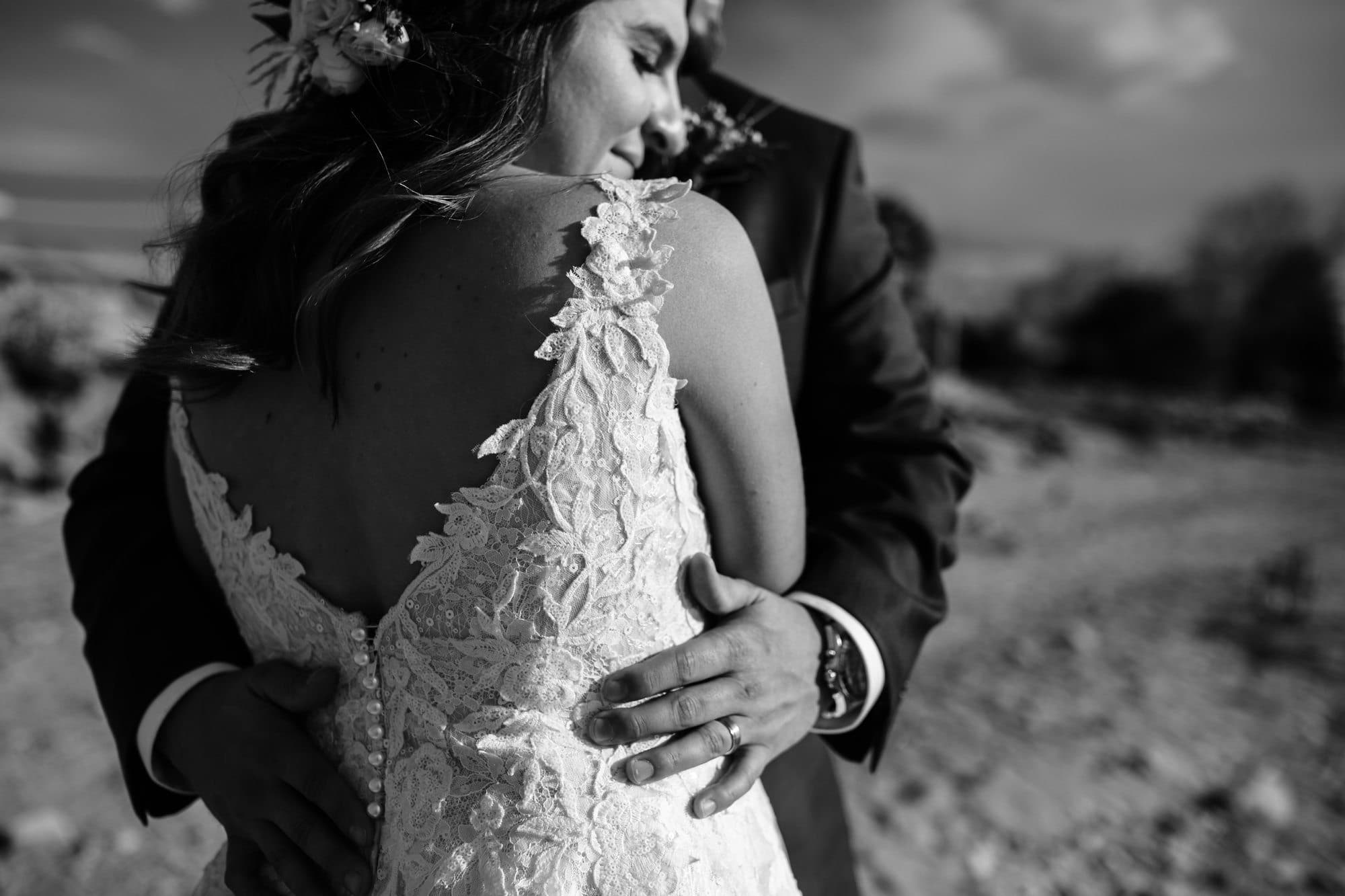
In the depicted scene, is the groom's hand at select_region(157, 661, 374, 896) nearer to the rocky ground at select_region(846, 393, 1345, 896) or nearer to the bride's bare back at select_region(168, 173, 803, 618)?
the bride's bare back at select_region(168, 173, 803, 618)

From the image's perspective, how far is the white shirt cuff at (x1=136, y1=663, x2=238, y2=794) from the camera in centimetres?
154

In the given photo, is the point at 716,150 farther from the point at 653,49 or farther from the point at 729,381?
the point at 729,381

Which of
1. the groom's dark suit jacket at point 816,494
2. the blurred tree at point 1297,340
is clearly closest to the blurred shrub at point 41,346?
the groom's dark suit jacket at point 816,494

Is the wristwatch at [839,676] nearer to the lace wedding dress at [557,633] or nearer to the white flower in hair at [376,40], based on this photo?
the lace wedding dress at [557,633]

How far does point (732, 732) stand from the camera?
126 centimetres

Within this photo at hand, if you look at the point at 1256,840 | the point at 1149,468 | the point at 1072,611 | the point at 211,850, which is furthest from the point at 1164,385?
the point at 211,850

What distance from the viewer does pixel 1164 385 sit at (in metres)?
20.7

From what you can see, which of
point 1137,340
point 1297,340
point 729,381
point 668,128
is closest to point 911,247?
point 668,128

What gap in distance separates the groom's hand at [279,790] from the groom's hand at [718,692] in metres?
0.39

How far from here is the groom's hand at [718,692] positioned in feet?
3.84

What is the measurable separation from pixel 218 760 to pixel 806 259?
52.4 inches

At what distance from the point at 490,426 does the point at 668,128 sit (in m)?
0.62

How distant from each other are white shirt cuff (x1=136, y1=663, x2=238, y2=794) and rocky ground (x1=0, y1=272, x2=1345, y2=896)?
78.9 inches

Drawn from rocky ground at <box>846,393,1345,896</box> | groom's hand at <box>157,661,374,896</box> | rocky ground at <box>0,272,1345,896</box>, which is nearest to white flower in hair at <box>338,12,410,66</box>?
groom's hand at <box>157,661,374,896</box>
